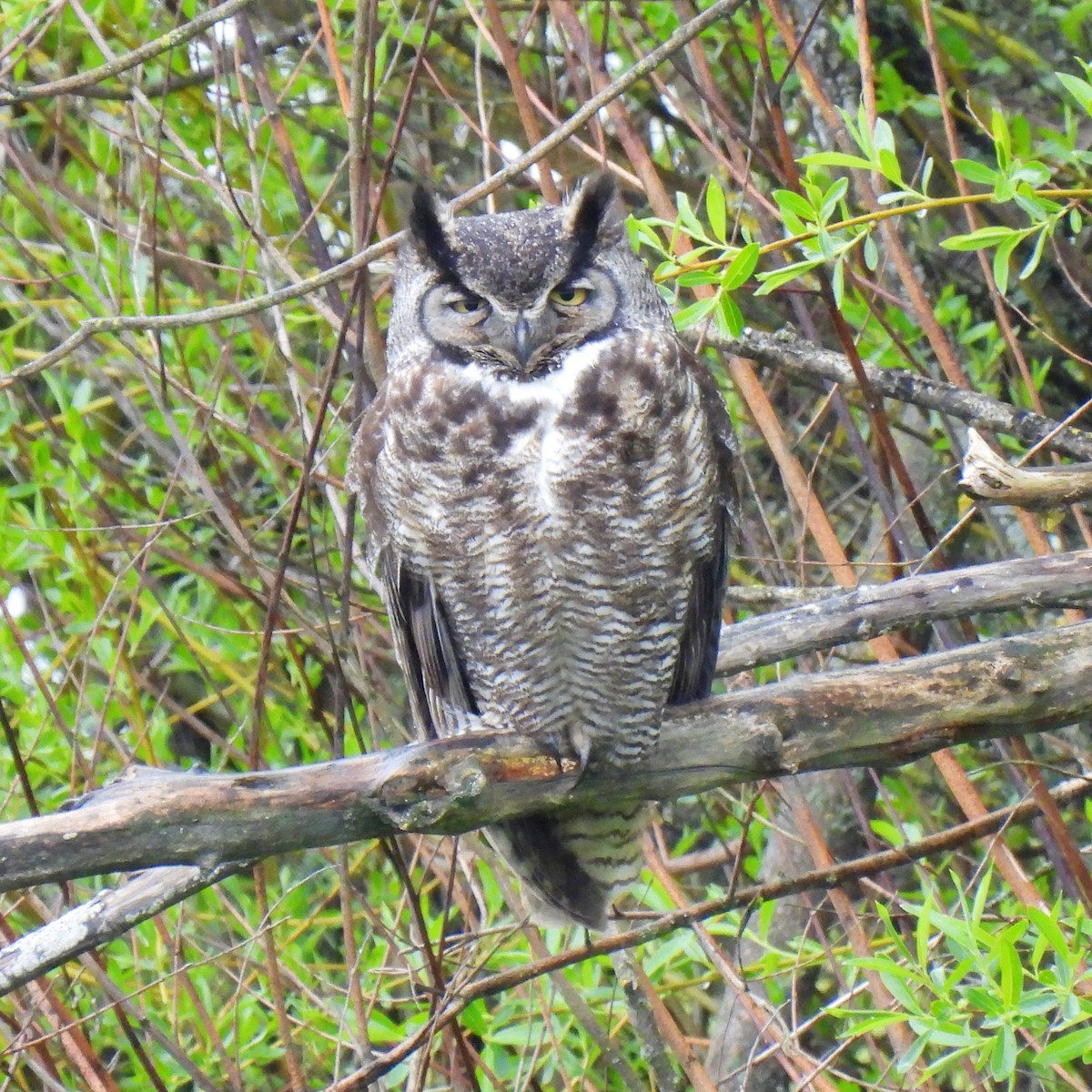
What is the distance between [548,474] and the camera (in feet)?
5.58

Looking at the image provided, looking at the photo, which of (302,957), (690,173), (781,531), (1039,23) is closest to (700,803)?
(781,531)

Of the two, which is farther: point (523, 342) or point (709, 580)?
point (709, 580)

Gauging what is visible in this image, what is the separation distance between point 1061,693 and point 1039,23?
189cm

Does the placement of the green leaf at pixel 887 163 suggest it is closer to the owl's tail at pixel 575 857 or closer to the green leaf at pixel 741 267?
the green leaf at pixel 741 267

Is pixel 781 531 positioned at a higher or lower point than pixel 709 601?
lower

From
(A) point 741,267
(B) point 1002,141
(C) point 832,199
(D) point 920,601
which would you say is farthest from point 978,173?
(D) point 920,601

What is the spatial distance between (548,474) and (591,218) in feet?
1.27

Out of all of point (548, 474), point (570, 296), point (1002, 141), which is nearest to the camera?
point (1002, 141)

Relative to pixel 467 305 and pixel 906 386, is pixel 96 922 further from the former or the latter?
pixel 906 386

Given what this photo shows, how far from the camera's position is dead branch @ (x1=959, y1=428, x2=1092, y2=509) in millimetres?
1504

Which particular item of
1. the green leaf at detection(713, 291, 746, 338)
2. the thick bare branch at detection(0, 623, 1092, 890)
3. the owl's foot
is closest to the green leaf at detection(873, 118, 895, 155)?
the green leaf at detection(713, 291, 746, 338)

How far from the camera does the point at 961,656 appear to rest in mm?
1609

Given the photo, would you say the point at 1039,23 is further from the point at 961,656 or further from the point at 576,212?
the point at 961,656

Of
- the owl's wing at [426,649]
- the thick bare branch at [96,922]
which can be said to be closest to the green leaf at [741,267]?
the owl's wing at [426,649]
